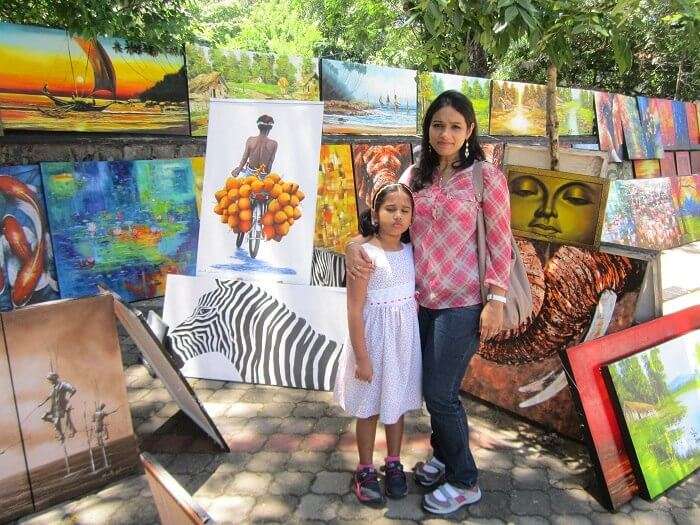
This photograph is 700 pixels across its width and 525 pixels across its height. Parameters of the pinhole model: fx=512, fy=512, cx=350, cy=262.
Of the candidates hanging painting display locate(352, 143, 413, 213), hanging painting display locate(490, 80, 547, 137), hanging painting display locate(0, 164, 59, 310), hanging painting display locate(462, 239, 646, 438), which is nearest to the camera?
hanging painting display locate(462, 239, 646, 438)

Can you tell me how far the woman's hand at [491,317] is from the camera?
1.94 meters

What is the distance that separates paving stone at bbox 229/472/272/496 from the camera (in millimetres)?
2389

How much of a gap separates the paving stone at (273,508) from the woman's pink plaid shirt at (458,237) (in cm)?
111

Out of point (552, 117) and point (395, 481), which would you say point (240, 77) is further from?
point (395, 481)

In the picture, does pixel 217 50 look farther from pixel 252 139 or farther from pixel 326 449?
pixel 326 449

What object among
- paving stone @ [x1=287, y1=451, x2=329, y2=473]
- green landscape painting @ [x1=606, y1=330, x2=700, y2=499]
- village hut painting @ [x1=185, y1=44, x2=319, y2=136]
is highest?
village hut painting @ [x1=185, y1=44, x2=319, y2=136]

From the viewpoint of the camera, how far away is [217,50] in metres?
5.40

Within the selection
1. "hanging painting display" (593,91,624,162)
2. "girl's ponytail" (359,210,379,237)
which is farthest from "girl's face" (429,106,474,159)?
"hanging painting display" (593,91,624,162)

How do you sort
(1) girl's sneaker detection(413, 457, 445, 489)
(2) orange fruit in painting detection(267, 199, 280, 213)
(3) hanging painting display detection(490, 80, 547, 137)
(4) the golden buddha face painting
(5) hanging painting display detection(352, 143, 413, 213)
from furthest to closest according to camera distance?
(3) hanging painting display detection(490, 80, 547, 137), (5) hanging painting display detection(352, 143, 413, 213), (2) orange fruit in painting detection(267, 199, 280, 213), (4) the golden buddha face painting, (1) girl's sneaker detection(413, 457, 445, 489)

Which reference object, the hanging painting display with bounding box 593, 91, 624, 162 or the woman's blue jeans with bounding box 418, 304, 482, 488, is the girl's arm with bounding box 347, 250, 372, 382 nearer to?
the woman's blue jeans with bounding box 418, 304, 482, 488

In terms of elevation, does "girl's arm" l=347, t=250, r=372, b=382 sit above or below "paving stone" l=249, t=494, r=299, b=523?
above

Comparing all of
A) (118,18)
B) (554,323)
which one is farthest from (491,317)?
(118,18)

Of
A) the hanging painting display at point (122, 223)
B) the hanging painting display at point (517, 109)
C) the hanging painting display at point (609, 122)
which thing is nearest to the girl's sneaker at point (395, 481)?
the hanging painting display at point (122, 223)

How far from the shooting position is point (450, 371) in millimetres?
2039
